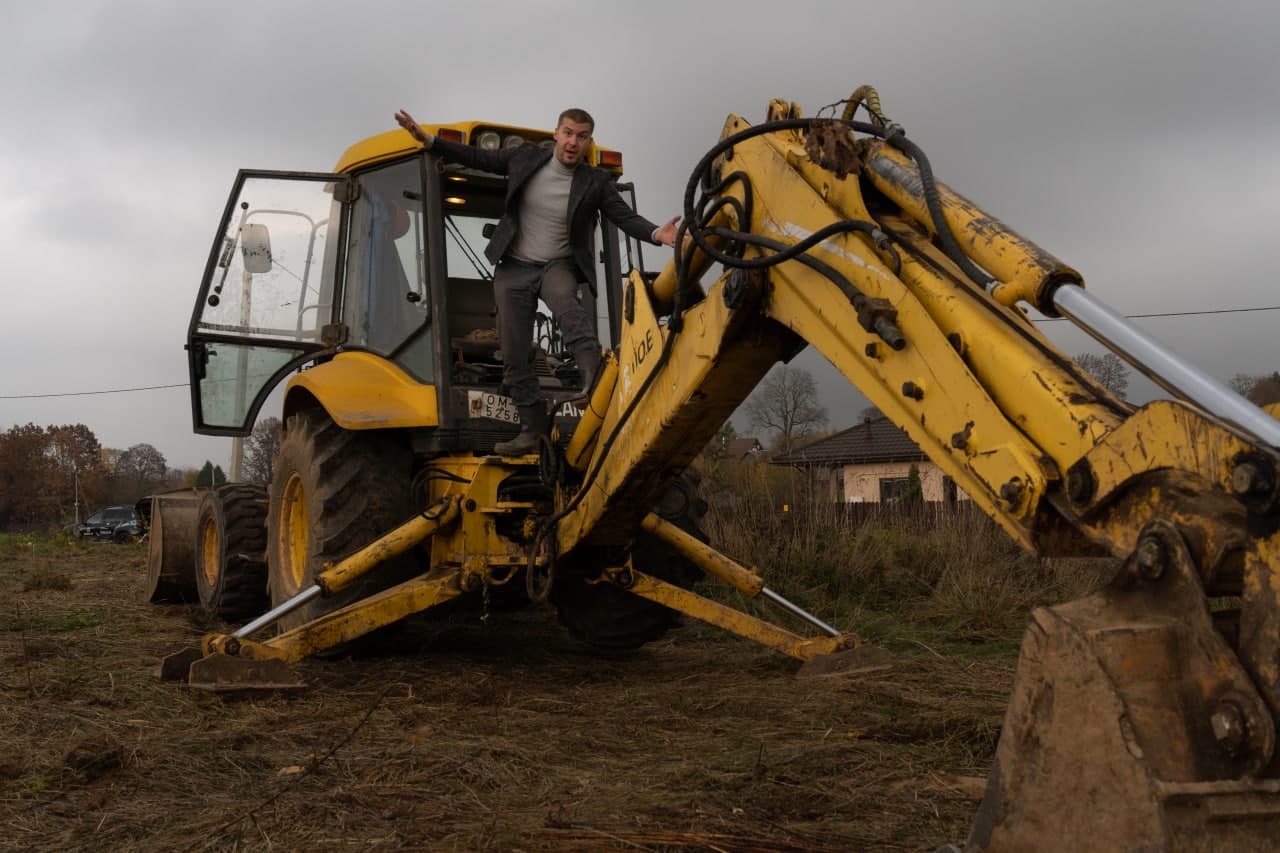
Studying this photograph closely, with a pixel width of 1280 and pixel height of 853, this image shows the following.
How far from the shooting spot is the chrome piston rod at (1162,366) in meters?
1.99

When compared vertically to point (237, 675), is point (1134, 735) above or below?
above

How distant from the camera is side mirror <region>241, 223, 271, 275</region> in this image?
680 cm

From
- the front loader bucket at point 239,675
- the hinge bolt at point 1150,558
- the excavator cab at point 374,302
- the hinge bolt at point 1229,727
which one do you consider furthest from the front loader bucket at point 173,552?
the hinge bolt at point 1229,727

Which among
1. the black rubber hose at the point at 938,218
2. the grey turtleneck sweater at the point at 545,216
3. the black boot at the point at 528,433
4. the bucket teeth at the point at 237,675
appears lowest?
the bucket teeth at the point at 237,675

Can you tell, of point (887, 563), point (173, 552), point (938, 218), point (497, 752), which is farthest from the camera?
point (887, 563)

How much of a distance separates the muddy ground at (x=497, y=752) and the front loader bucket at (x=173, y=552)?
81.4 inches

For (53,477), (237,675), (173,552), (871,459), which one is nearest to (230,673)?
(237,675)

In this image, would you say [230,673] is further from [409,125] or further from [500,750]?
[409,125]

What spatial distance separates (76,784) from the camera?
12.2ft

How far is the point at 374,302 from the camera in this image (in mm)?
6348

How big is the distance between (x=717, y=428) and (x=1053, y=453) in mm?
2046

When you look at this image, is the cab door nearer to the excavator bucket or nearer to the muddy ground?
the muddy ground

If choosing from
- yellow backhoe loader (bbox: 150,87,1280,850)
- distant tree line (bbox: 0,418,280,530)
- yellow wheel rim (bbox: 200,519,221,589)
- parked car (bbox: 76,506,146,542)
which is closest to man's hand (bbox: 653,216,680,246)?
yellow backhoe loader (bbox: 150,87,1280,850)

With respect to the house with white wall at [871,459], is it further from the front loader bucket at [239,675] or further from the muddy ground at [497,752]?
the front loader bucket at [239,675]
